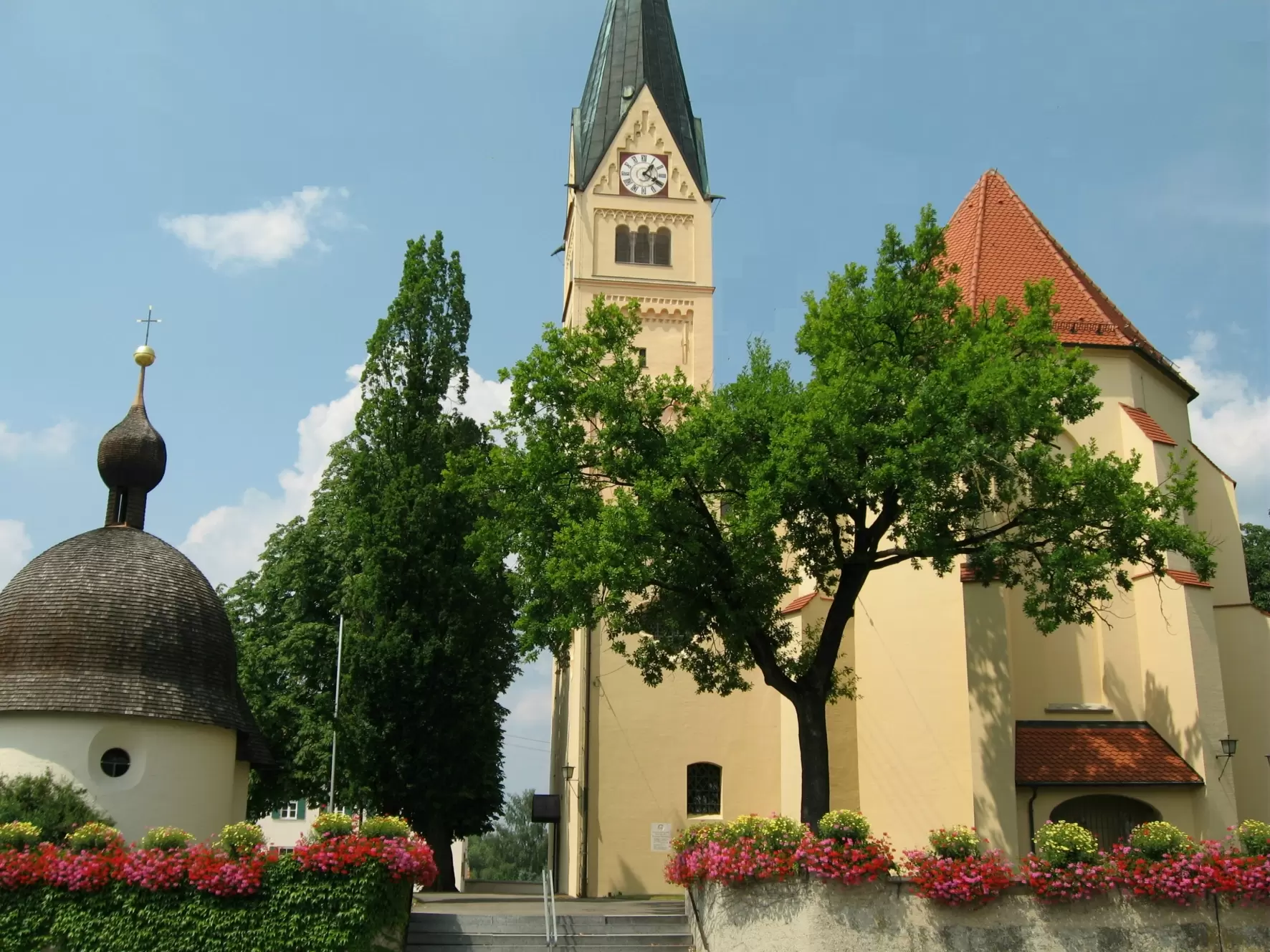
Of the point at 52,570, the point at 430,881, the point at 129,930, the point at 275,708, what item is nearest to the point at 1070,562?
the point at 430,881

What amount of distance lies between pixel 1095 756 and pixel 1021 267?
1031 centimetres

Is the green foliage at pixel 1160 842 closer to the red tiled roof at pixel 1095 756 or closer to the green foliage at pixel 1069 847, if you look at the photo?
the green foliage at pixel 1069 847

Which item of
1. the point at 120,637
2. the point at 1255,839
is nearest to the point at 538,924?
the point at 1255,839

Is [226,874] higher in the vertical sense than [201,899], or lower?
higher

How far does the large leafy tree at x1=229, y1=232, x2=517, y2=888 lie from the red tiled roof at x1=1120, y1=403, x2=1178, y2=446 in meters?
A: 13.0

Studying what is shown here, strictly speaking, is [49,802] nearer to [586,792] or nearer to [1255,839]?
[586,792]

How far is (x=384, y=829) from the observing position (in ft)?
54.3

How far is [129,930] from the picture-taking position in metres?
15.7

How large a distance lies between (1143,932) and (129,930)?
493 inches

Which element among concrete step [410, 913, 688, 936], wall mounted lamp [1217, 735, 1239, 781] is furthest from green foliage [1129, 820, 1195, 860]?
concrete step [410, 913, 688, 936]

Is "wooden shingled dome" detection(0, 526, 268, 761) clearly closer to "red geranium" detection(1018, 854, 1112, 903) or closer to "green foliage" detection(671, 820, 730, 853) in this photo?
"green foliage" detection(671, 820, 730, 853)

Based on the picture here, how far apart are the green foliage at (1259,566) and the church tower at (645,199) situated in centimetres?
2044

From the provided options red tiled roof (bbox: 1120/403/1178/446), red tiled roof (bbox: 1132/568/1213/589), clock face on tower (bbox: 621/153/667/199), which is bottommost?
red tiled roof (bbox: 1132/568/1213/589)

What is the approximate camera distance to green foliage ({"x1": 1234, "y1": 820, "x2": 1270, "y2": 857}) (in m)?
16.1
